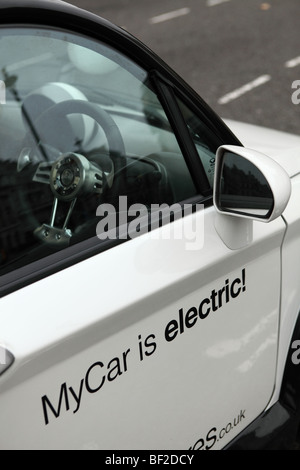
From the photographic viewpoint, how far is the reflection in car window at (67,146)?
1.61 metres

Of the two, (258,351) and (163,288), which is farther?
(258,351)

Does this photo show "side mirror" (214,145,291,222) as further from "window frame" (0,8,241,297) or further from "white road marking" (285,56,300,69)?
"white road marking" (285,56,300,69)

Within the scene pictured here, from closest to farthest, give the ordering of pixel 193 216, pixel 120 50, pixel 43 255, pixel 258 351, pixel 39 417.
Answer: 1. pixel 39 417
2. pixel 43 255
3. pixel 120 50
4. pixel 193 216
5. pixel 258 351

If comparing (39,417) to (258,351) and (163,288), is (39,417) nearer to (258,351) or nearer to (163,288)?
(163,288)

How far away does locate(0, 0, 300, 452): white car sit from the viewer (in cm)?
144

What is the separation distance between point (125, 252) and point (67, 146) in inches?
13.8

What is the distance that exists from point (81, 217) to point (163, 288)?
0.95 ft

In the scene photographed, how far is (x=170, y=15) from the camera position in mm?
10781

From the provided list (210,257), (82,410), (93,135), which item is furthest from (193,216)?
(82,410)

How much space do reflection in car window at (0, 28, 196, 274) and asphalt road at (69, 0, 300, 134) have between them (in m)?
4.47

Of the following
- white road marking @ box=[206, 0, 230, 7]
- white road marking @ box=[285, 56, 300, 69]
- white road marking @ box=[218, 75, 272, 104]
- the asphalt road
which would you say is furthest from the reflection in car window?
white road marking @ box=[206, 0, 230, 7]

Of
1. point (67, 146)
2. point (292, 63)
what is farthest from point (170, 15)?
point (67, 146)

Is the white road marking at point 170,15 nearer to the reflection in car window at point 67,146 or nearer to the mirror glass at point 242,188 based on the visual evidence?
the reflection in car window at point 67,146
